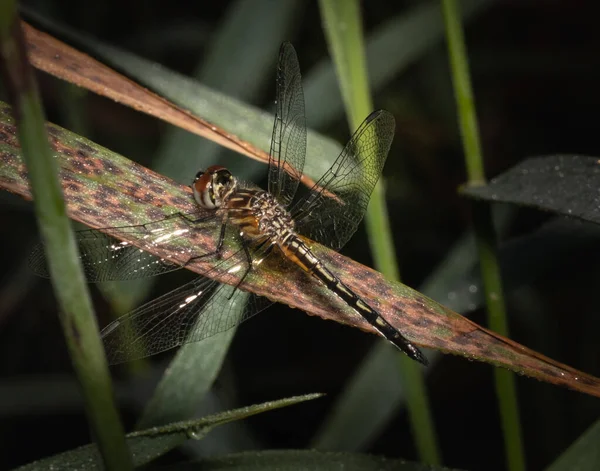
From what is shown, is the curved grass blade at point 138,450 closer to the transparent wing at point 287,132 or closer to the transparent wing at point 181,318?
the transparent wing at point 181,318

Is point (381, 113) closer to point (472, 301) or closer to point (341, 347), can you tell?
point (472, 301)

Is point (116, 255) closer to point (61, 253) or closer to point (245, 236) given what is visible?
point (245, 236)

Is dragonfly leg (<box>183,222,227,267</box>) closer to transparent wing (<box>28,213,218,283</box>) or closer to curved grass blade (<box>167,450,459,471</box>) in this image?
transparent wing (<box>28,213,218,283</box>)

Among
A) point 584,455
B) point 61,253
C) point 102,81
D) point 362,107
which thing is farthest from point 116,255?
point 584,455

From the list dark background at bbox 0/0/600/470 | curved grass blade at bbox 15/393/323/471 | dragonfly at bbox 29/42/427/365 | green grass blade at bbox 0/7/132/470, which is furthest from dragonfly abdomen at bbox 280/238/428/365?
dark background at bbox 0/0/600/470

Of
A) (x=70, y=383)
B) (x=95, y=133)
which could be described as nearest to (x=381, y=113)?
(x=70, y=383)
